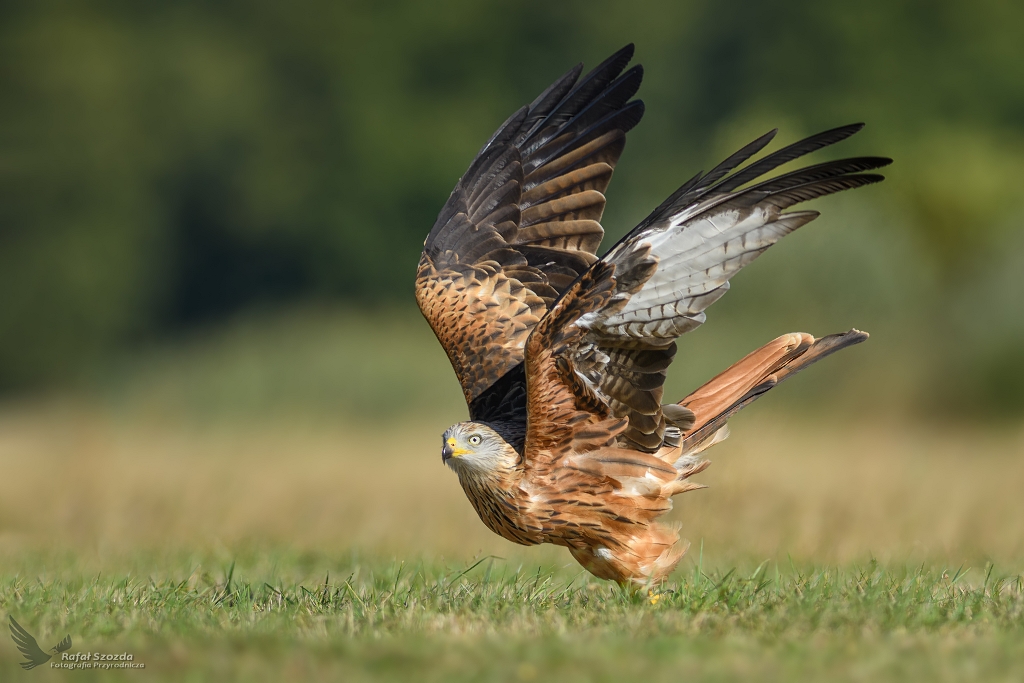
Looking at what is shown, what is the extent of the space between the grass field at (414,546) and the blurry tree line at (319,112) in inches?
239

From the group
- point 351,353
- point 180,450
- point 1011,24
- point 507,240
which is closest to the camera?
point 507,240

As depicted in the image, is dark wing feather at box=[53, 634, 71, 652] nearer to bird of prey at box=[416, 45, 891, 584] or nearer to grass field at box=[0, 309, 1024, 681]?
grass field at box=[0, 309, 1024, 681]

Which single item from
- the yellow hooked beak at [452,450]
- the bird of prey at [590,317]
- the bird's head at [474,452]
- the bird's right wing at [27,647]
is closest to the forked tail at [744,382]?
the bird of prey at [590,317]

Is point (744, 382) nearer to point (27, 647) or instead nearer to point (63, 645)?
point (63, 645)

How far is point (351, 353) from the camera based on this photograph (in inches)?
724

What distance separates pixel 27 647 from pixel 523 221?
3.98m

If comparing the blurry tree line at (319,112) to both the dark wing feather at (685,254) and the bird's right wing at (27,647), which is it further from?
the bird's right wing at (27,647)

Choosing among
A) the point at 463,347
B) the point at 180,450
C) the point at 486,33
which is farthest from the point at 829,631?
the point at 486,33

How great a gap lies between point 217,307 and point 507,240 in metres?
18.7

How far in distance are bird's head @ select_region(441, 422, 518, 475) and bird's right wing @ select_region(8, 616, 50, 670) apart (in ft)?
6.55

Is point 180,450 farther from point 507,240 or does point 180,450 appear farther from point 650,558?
point 650,558

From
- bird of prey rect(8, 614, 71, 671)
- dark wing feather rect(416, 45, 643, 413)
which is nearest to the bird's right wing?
bird of prey rect(8, 614, 71, 671)

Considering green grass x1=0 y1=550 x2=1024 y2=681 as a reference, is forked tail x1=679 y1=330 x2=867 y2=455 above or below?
above

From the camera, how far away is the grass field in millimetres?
3980
